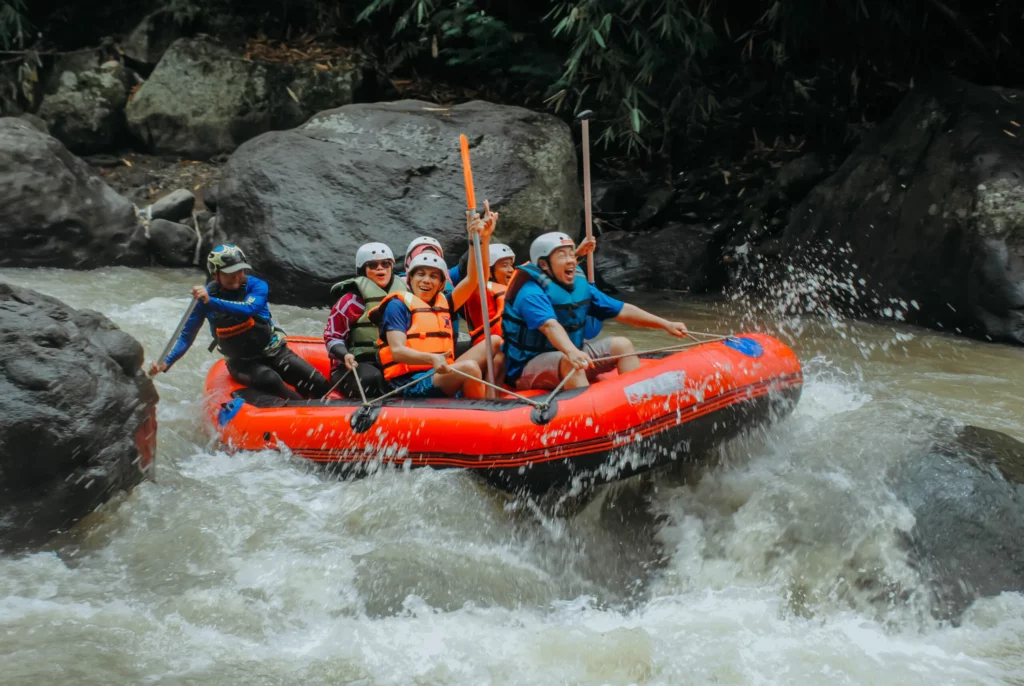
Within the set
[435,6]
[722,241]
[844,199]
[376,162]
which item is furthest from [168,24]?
[844,199]

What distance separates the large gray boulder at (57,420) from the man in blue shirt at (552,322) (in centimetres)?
177

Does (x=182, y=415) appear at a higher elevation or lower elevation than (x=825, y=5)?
lower

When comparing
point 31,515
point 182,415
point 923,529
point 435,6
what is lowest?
point 182,415

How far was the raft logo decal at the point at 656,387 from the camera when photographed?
14.1ft

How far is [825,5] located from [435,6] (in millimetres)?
4049

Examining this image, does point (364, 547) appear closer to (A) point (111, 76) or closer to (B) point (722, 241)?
(B) point (722, 241)

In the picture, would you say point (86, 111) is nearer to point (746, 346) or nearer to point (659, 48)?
point (659, 48)

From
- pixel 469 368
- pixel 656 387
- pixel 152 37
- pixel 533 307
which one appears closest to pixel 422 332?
pixel 469 368

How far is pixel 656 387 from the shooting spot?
432 centimetres

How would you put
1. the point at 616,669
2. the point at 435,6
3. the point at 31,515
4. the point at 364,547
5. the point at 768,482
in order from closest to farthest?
the point at 616,669, the point at 31,515, the point at 364,547, the point at 768,482, the point at 435,6

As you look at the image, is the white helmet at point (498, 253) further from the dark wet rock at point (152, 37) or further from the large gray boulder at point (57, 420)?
the dark wet rock at point (152, 37)

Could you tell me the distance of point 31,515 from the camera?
387cm

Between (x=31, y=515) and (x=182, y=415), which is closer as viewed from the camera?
(x=31, y=515)

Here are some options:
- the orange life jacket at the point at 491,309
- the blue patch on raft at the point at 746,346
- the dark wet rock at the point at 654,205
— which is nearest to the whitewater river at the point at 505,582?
the blue patch on raft at the point at 746,346
